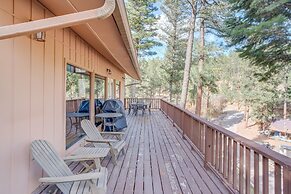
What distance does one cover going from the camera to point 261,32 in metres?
6.71

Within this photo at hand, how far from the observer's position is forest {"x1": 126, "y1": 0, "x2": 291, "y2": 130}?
7422mm

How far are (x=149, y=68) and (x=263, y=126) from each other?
15456mm

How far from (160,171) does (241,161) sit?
1.46m

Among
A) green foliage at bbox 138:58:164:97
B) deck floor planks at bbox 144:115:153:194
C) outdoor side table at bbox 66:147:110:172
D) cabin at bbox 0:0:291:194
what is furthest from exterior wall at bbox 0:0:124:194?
green foliage at bbox 138:58:164:97

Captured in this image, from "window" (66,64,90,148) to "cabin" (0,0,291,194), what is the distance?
0.02 metres

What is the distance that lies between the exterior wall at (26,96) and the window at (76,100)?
660mm

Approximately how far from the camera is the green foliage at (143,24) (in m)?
20.9

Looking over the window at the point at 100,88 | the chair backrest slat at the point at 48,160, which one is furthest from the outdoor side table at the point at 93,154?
the window at the point at 100,88

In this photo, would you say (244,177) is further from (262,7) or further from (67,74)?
(262,7)

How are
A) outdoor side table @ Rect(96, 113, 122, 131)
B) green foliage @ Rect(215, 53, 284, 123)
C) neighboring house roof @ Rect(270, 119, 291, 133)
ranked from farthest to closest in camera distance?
green foliage @ Rect(215, 53, 284, 123), neighboring house roof @ Rect(270, 119, 291, 133), outdoor side table @ Rect(96, 113, 122, 131)

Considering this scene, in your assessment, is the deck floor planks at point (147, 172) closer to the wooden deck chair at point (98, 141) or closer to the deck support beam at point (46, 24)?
the wooden deck chair at point (98, 141)

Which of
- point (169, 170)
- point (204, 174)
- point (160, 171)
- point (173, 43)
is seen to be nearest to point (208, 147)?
point (204, 174)

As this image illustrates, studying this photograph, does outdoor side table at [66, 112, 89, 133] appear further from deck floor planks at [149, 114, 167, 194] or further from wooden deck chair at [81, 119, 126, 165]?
deck floor planks at [149, 114, 167, 194]

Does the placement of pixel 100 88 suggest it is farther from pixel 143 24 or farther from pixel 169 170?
pixel 143 24
